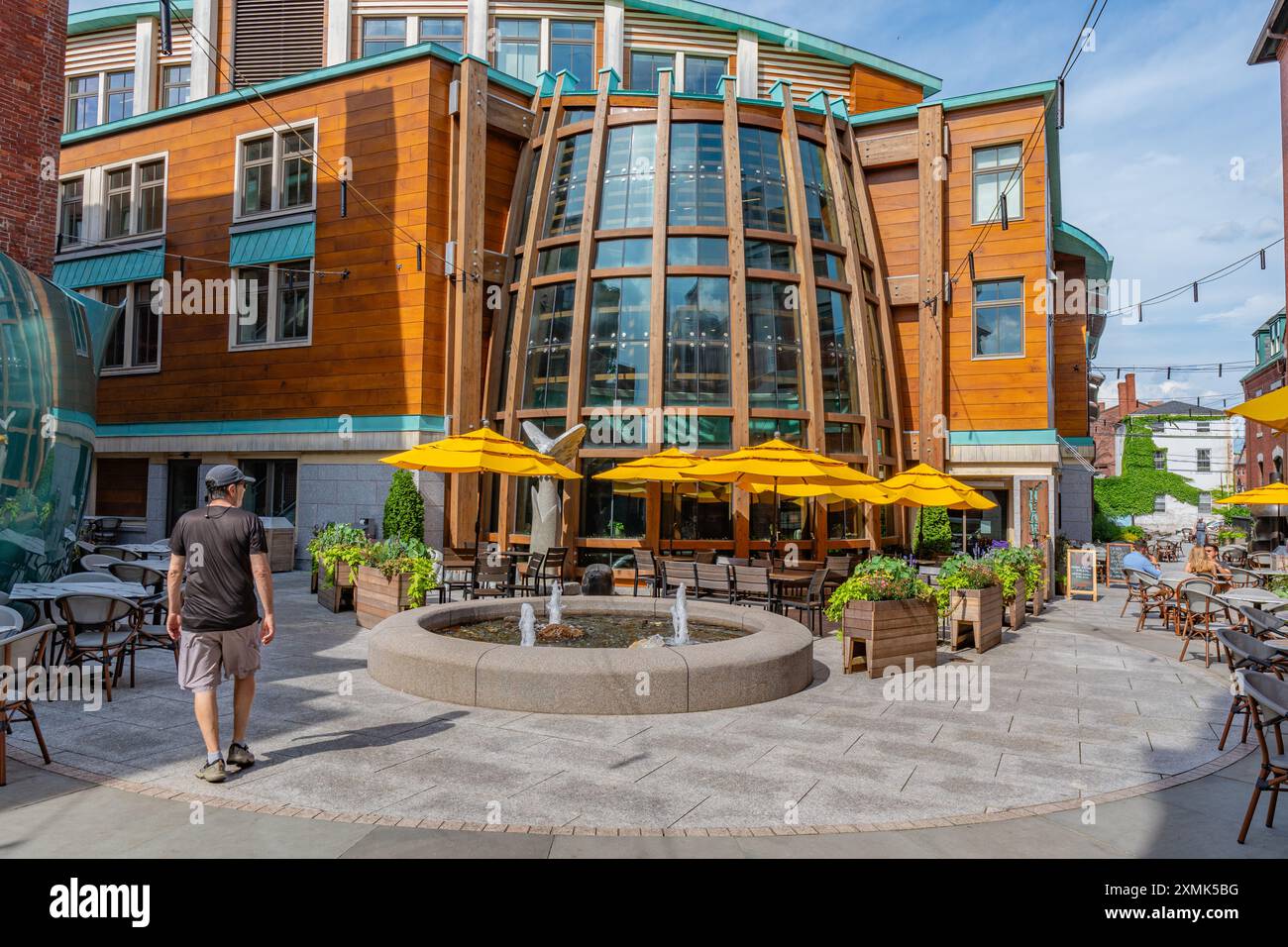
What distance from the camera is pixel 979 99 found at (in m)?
22.2

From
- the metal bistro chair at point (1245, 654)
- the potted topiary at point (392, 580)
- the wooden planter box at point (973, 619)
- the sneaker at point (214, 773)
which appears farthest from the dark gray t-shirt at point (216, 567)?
the wooden planter box at point (973, 619)

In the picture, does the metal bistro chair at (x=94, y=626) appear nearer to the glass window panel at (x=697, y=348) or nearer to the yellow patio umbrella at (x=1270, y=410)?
the yellow patio umbrella at (x=1270, y=410)

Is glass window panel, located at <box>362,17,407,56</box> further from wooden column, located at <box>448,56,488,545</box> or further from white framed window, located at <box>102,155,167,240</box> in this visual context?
wooden column, located at <box>448,56,488,545</box>

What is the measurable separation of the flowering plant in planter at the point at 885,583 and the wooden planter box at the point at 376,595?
6.49 meters

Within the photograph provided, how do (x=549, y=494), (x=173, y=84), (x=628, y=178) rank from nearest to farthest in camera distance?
(x=549, y=494) → (x=628, y=178) → (x=173, y=84)

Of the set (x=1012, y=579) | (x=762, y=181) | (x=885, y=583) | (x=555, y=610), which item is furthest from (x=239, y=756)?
(x=762, y=181)

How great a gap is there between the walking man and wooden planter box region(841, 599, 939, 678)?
6.80m

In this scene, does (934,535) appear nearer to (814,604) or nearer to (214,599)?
(814,604)

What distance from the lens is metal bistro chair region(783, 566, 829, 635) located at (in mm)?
13062

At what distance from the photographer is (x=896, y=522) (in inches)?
896

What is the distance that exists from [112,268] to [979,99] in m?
25.7

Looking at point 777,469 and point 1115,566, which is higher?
point 777,469

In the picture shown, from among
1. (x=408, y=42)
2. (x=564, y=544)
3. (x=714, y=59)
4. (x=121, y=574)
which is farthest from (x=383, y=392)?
(x=714, y=59)
